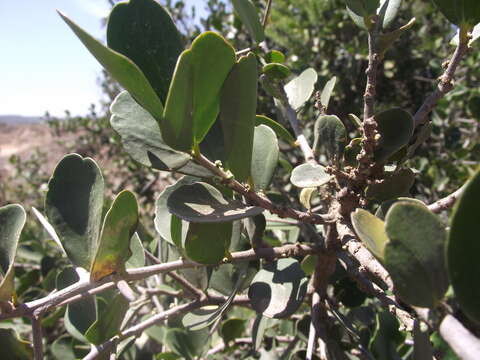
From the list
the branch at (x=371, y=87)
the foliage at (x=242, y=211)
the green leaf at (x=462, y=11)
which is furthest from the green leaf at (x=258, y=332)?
the green leaf at (x=462, y=11)

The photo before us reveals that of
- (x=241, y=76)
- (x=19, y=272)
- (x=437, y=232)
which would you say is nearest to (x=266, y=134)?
(x=241, y=76)

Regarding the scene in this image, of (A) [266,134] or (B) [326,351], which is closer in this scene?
(A) [266,134]

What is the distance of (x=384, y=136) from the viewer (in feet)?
1.98

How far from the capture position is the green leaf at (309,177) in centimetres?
61

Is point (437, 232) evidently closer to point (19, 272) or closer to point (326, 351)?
point (326, 351)

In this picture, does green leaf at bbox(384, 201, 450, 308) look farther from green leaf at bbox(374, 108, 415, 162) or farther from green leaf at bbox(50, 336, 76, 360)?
green leaf at bbox(50, 336, 76, 360)

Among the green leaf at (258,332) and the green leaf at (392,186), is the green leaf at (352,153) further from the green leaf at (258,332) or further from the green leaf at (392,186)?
the green leaf at (258,332)

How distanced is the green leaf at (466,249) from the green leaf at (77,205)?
0.50 m

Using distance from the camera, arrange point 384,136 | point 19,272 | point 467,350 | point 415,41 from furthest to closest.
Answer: point 415,41 < point 19,272 < point 384,136 < point 467,350

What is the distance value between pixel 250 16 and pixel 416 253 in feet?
1.68

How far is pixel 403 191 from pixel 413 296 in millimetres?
316

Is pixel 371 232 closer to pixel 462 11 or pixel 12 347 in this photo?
pixel 462 11

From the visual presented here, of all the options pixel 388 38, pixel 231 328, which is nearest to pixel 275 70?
pixel 388 38

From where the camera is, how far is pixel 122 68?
0.43 meters
